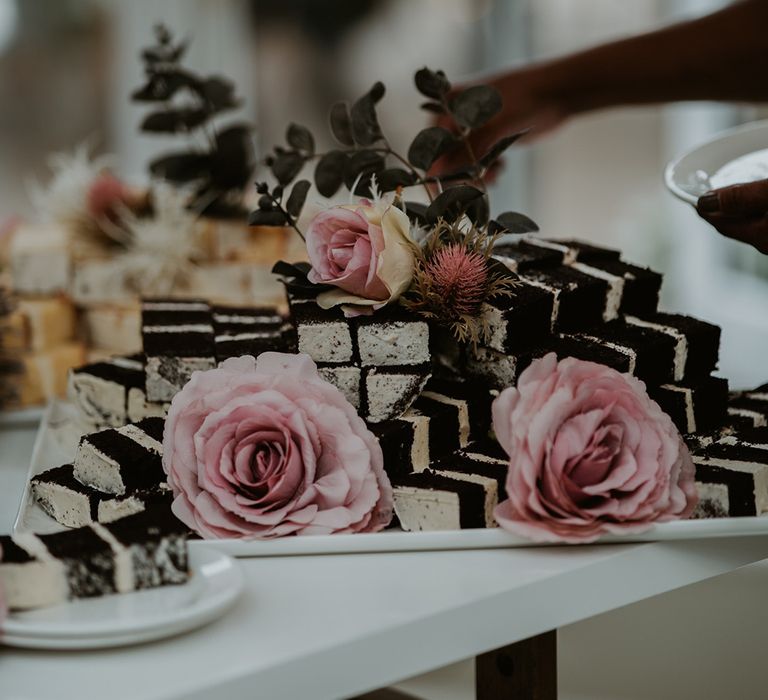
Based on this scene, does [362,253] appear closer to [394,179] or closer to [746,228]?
[394,179]

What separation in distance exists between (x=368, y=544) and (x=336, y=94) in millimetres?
3610

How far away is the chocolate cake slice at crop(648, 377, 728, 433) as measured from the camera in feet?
2.91

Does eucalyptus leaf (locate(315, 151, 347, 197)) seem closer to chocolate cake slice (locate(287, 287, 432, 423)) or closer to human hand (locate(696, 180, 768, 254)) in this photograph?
chocolate cake slice (locate(287, 287, 432, 423))

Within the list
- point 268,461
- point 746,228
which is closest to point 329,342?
point 268,461

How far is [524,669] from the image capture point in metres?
0.78

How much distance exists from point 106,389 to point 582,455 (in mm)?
506

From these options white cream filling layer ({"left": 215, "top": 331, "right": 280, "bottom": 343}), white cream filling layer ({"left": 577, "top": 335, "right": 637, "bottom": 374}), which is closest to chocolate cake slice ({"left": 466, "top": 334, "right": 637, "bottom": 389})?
white cream filling layer ({"left": 577, "top": 335, "right": 637, "bottom": 374})

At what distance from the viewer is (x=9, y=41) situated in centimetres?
372

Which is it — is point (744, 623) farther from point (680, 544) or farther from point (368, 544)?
point (368, 544)

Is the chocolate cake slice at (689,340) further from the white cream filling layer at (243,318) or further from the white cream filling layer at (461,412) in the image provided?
the white cream filling layer at (243,318)

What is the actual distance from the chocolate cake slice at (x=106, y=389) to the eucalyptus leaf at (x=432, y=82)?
387 millimetres

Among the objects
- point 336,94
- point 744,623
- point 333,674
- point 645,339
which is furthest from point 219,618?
point 336,94

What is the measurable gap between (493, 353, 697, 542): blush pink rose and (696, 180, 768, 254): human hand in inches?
7.3

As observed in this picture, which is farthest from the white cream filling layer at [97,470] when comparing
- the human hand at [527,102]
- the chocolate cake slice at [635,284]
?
the human hand at [527,102]
